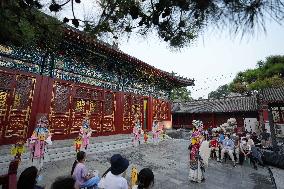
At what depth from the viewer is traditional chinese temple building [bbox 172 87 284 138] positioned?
633 inches

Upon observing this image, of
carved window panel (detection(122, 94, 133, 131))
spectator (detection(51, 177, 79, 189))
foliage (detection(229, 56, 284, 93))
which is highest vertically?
foliage (detection(229, 56, 284, 93))

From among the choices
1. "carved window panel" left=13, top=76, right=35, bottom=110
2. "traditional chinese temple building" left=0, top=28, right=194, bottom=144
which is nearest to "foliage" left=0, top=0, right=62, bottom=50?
"traditional chinese temple building" left=0, top=28, right=194, bottom=144

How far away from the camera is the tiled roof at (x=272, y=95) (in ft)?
48.5

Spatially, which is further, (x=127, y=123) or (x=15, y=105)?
(x=127, y=123)

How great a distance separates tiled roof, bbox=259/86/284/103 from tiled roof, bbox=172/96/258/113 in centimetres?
452

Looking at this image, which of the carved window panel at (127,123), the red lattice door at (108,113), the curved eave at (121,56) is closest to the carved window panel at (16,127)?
the curved eave at (121,56)

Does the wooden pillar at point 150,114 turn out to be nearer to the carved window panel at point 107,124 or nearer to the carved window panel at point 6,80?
the carved window panel at point 107,124

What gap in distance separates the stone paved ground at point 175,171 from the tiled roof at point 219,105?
14.5 meters

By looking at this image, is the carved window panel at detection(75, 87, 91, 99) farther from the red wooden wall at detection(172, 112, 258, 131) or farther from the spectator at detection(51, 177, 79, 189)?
the red wooden wall at detection(172, 112, 258, 131)

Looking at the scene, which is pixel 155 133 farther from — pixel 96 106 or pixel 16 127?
pixel 16 127

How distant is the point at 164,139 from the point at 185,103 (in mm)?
15880

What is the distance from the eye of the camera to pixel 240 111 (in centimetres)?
2147

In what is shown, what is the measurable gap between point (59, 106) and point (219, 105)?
1995 cm

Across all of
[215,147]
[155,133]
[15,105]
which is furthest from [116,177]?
[155,133]
